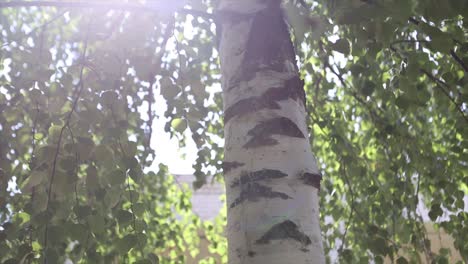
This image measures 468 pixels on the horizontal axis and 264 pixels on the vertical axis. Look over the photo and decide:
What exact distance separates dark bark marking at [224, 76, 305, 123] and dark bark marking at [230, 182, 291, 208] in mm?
151

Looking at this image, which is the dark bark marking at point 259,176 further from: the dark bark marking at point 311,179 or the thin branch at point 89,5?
the thin branch at point 89,5

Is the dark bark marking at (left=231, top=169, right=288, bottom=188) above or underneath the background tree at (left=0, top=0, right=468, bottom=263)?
underneath

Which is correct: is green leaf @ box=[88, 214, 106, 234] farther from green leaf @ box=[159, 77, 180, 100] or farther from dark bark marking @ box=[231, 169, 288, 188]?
dark bark marking @ box=[231, 169, 288, 188]

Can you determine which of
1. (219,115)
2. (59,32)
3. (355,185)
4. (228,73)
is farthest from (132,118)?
(228,73)

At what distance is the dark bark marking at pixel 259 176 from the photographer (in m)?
0.90

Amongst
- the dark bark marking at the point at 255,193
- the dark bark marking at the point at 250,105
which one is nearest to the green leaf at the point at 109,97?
the dark bark marking at the point at 250,105

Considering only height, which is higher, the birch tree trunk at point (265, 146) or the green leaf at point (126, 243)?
the birch tree trunk at point (265, 146)

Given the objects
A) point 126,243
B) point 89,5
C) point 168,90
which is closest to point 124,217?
point 126,243

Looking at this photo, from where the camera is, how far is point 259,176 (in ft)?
2.97

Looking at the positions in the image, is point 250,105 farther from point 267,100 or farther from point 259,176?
point 259,176

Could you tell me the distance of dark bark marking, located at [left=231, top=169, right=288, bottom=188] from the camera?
898 mm

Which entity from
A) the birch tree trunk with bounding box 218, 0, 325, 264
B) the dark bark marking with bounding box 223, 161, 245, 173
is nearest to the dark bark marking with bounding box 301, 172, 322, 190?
the birch tree trunk with bounding box 218, 0, 325, 264

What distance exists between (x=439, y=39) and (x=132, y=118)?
1660 mm

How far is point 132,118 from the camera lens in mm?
2490
